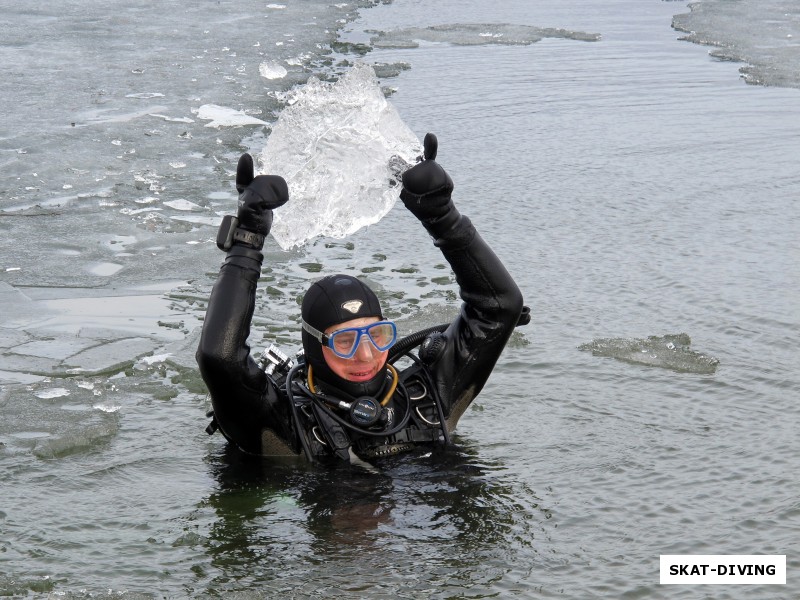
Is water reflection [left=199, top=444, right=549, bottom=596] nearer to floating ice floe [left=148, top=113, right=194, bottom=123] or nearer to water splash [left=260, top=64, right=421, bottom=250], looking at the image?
water splash [left=260, top=64, right=421, bottom=250]

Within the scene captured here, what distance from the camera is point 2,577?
12.1 ft

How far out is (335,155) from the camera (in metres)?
4.89

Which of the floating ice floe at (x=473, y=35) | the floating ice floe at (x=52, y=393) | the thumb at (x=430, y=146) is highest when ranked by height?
the floating ice floe at (x=473, y=35)

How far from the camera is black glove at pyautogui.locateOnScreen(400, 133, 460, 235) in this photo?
169 inches

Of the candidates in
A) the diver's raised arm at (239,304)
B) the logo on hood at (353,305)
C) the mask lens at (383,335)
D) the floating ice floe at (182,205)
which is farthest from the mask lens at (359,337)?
the floating ice floe at (182,205)

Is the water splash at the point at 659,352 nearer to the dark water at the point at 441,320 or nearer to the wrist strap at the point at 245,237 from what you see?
the dark water at the point at 441,320

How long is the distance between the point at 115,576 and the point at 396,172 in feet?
6.23

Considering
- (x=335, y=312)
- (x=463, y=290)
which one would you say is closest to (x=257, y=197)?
(x=335, y=312)

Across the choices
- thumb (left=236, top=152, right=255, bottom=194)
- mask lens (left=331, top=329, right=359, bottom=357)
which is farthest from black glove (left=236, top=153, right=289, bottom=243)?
mask lens (left=331, top=329, right=359, bottom=357)

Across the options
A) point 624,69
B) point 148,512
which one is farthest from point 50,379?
point 624,69

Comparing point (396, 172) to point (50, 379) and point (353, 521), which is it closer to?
point (353, 521)

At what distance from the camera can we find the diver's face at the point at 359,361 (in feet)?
14.5

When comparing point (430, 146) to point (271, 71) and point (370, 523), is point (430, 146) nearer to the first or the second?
point (370, 523)

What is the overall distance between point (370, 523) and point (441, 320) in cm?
238
